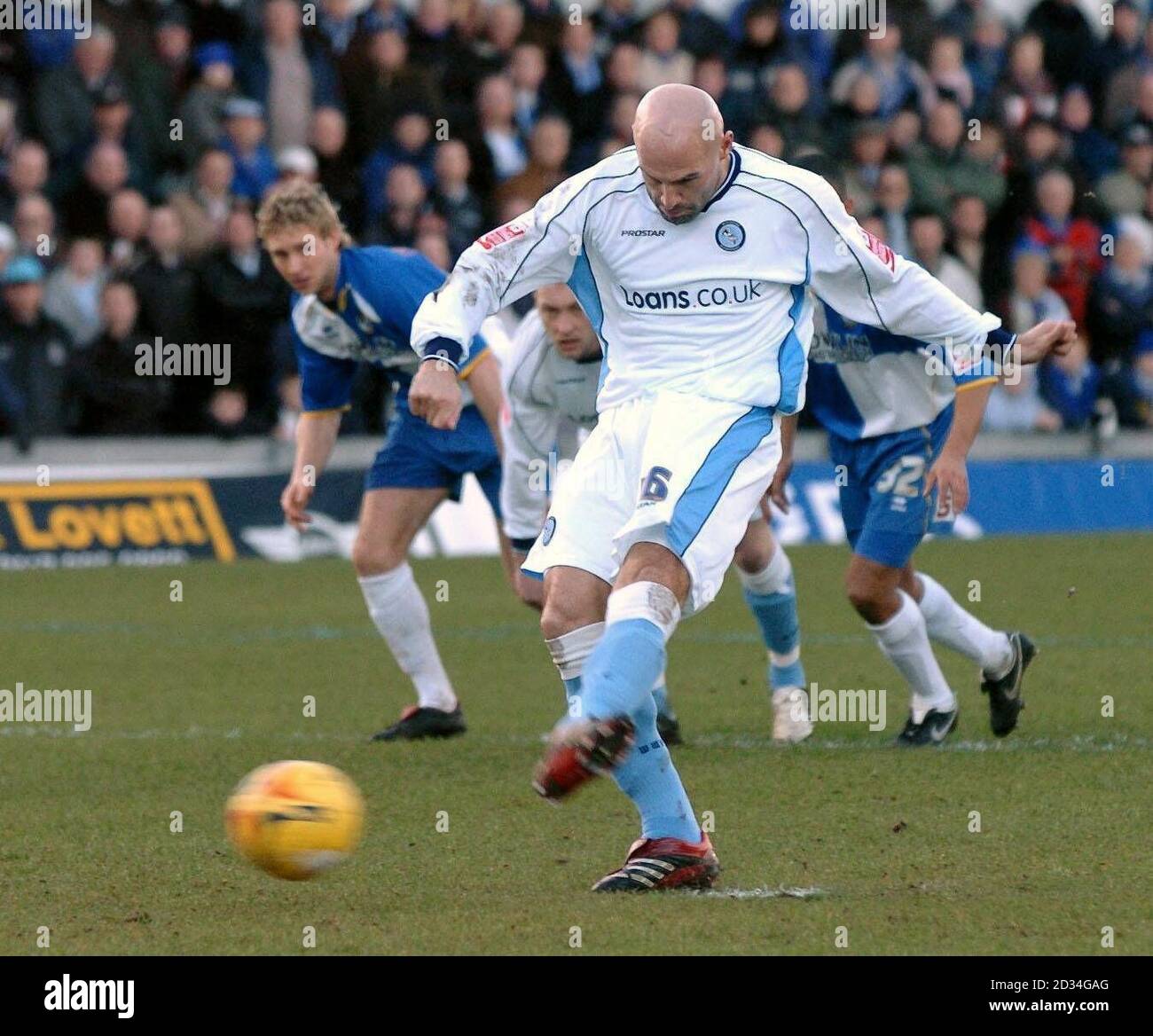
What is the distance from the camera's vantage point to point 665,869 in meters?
5.84

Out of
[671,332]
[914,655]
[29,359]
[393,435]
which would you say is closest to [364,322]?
[393,435]

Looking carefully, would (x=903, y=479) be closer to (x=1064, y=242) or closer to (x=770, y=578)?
(x=770, y=578)

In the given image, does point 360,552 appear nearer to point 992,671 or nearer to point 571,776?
point 992,671

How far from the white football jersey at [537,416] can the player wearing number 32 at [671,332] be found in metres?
2.21

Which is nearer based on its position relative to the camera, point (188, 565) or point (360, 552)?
point (360, 552)

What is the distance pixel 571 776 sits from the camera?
512 centimetres

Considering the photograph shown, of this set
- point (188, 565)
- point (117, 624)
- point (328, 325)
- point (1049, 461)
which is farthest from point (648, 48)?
point (328, 325)

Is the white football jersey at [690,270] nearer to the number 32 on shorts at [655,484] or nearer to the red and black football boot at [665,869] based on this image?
the number 32 on shorts at [655,484]

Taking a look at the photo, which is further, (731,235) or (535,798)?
(535,798)

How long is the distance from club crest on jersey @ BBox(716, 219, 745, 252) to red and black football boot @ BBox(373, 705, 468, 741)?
3.47 metres

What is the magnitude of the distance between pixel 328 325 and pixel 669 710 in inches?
81.2

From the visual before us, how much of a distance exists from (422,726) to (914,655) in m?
2.03

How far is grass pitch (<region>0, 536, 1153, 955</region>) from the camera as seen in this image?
5.48 meters

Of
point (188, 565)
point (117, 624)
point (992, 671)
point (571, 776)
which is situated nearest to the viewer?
point (571, 776)
